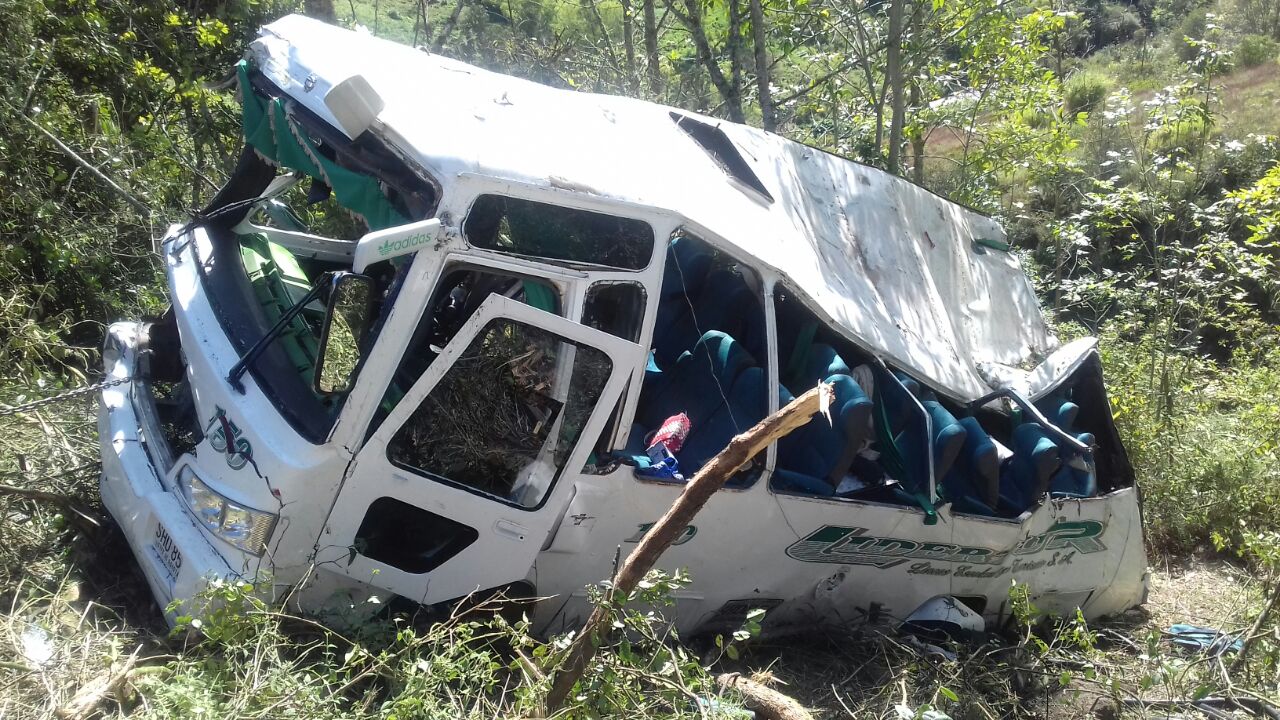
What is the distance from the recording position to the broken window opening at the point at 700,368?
158 inches

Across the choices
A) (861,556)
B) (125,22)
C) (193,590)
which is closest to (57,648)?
(193,590)

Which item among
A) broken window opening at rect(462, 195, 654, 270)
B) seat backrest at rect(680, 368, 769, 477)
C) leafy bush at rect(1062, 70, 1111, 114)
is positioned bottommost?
seat backrest at rect(680, 368, 769, 477)

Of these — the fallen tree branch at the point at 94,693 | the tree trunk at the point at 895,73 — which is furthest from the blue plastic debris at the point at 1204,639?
the tree trunk at the point at 895,73

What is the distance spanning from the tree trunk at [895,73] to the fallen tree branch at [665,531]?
242 inches

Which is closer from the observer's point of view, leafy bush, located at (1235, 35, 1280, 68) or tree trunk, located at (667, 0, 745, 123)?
→ tree trunk, located at (667, 0, 745, 123)

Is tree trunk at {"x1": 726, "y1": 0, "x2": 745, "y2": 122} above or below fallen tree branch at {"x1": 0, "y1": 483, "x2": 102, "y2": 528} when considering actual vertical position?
above

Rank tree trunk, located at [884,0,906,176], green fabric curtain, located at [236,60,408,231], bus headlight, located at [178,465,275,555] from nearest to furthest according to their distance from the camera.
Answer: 1. bus headlight, located at [178,465,275,555]
2. green fabric curtain, located at [236,60,408,231]
3. tree trunk, located at [884,0,906,176]

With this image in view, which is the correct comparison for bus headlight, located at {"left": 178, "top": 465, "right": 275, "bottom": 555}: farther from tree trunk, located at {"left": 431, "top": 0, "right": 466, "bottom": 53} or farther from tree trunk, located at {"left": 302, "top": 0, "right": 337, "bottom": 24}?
tree trunk, located at {"left": 431, "top": 0, "right": 466, "bottom": 53}

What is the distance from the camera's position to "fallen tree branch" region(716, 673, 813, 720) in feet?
10.8

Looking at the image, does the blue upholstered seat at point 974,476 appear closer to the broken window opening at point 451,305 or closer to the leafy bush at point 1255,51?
the broken window opening at point 451,305

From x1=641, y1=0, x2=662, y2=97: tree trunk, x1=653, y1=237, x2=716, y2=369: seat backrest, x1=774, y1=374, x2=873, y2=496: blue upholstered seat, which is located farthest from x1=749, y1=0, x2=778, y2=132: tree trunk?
x1=774, y1=374, x2=873, y2=496: blue upholstered seat

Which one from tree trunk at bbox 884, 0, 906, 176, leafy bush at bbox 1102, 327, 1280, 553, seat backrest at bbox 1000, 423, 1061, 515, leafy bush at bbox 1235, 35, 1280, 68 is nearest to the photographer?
seat backrest at bbox 1000, 423, 1061, 515

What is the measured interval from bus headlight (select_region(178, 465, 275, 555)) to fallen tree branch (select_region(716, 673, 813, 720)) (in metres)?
1.71

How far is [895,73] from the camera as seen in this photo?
8.30m
